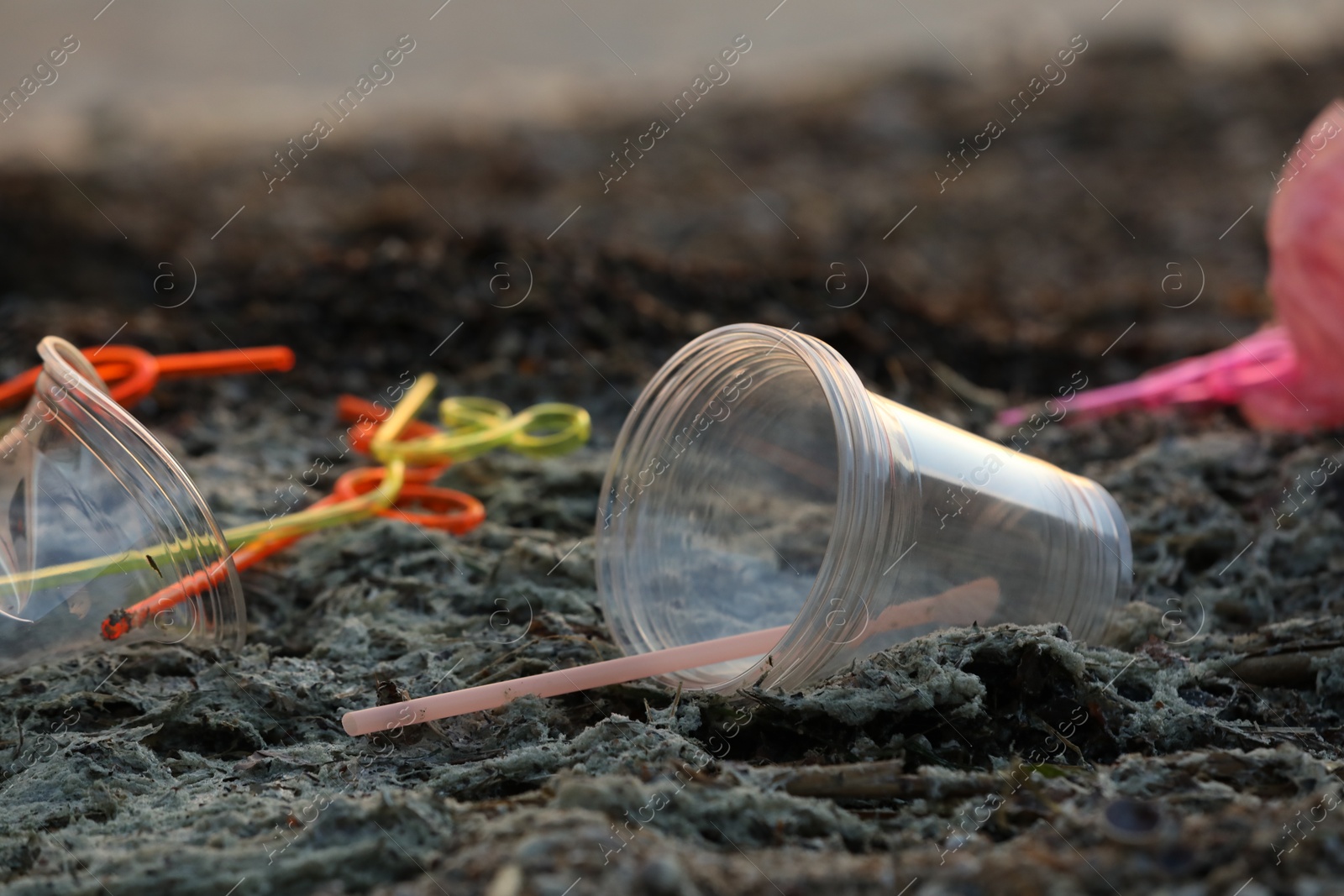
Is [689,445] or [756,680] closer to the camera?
[756,680]

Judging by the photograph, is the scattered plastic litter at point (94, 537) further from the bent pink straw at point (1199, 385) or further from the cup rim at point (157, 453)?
the bent pink straw at point (1199, 385)

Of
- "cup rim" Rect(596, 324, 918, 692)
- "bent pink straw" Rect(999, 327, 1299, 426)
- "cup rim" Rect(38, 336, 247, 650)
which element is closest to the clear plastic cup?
"cup rim" Rect(596, 324, 918, 692)

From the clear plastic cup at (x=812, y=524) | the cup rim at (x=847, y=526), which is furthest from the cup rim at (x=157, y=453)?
the cup rim at (x=847, y=526)

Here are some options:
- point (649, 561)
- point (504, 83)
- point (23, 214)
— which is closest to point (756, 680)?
point (649, 561)

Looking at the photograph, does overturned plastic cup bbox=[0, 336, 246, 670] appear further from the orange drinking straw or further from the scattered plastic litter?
the orange drinking straw

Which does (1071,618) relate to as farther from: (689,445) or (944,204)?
(944,204)

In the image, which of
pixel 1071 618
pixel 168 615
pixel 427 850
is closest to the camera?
pixel 427 850

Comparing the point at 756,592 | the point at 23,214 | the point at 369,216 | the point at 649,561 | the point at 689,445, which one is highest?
the point at 23,214
